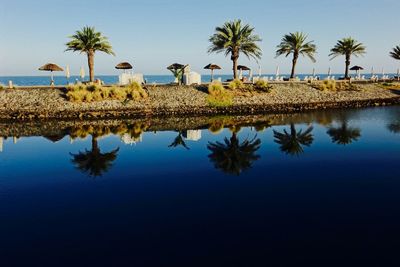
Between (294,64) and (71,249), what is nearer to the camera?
(71,249)

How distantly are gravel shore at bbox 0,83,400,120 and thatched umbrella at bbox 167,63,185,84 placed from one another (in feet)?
13.7

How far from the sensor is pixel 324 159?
19500mm

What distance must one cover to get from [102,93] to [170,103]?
326 inches

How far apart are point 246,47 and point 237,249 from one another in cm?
4546

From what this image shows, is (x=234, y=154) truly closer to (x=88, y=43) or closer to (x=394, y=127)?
(x=394, y=127)

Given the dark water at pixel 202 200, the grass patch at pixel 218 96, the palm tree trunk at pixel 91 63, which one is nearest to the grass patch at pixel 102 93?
the palm tree trunk at pixel 91 63

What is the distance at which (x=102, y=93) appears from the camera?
40.7 meters

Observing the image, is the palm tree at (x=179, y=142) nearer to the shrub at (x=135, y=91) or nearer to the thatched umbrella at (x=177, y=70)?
the shrub at (x=135, y=91)

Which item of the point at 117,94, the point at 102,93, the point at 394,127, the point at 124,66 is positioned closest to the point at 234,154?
the point at 394,127

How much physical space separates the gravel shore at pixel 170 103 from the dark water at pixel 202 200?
11298 millimetres

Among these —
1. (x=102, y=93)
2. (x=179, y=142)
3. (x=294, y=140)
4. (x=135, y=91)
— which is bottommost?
(x=179, y=142)

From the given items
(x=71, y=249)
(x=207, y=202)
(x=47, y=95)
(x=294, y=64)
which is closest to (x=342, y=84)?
(x=294, y=64)

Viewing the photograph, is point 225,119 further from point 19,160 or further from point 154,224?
point 154,224

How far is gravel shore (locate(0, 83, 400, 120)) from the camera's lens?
3709 cm
